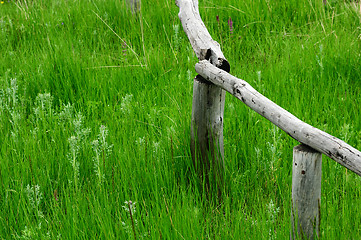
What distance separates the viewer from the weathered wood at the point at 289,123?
164cm

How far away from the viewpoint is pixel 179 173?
292 cm

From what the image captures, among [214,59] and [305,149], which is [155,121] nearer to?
[214,59]

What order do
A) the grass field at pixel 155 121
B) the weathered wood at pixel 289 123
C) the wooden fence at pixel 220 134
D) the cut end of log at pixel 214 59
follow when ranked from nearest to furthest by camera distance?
the weathered wood at pixel 289 123
the wooden fence at pixel 220 134
the grass field at pixel 155 121
the cut end of log at pixel 214 59

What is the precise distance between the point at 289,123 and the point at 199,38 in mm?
1210

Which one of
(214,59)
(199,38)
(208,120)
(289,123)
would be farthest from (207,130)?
(289,123)

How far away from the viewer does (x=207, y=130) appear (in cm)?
274

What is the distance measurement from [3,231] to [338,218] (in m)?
2.09

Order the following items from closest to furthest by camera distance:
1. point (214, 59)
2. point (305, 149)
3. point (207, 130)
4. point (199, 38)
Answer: point (305, 149), point (214, 59), point (207, 130), point (199, 38)

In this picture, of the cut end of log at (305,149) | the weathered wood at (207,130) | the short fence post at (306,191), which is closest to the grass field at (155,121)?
the weathered wood at (207,130)

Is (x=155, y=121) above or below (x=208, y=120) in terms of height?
below

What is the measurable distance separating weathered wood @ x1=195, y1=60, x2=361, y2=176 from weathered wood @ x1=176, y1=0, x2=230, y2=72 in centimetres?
9

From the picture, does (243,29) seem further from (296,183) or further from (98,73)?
(296,183)

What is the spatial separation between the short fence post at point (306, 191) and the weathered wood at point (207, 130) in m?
0.76

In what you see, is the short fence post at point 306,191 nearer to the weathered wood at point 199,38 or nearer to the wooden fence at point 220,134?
the wooden fence at point 220,134
